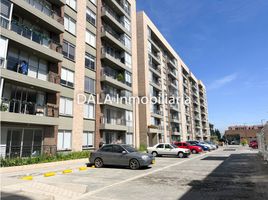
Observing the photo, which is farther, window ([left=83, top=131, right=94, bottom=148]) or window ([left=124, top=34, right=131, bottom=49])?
window ([left=124, top=34, right=131, bottom=49])

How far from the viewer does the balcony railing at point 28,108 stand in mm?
17397

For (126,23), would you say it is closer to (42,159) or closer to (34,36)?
(34,36)

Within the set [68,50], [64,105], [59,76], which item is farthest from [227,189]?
[68,50]

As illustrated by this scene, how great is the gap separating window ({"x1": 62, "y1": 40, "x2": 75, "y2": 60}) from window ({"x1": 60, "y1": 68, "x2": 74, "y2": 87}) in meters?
1.54

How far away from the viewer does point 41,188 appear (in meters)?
10.2

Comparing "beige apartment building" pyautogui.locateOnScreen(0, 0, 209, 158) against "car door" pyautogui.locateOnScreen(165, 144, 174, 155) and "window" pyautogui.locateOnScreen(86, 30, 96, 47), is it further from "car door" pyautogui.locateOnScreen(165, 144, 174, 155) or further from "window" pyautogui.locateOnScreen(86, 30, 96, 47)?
"car door" pyautogui.locateOnScreen(165, 144, 174, 155)

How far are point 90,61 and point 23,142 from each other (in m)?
12.7

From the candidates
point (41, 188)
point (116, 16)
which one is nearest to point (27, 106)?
point (41, 188)

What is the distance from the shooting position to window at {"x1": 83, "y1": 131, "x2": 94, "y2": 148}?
25.8 metres

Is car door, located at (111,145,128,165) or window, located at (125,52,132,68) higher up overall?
window, located at (125,52,132,68)

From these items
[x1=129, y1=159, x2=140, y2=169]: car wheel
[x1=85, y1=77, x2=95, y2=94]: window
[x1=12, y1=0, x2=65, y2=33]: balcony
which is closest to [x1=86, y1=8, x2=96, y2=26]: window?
[x1=12, y1=0, x2=65, y2=33]: balcony

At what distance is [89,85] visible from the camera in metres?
27.6

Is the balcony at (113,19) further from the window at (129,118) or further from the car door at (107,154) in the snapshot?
the car door at (107,154)

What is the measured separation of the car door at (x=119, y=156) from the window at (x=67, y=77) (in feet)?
30.6
